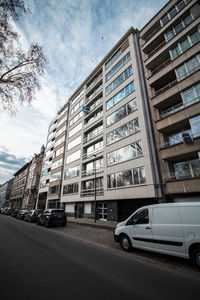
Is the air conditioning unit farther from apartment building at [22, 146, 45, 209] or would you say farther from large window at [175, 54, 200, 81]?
apartment building at [22, 146, 45, 209]

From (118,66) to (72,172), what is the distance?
1845 centimetres

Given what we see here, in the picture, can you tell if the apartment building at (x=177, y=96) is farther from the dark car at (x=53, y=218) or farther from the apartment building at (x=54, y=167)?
the apartment building at (x=54, y=167)

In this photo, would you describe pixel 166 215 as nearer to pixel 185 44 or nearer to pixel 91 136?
pixel 185 44

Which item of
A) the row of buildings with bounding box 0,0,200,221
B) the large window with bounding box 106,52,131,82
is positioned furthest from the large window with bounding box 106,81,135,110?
the large window with bounding box 106,52,131,82

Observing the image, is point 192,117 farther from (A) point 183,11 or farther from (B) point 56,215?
(B) point 56,215

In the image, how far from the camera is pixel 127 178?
14.8 metres

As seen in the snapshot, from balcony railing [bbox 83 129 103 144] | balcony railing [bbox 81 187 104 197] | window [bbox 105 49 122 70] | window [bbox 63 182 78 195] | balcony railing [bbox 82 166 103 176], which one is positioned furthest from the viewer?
window [bbox 63 182 78 195]

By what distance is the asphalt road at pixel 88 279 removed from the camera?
2775 mm

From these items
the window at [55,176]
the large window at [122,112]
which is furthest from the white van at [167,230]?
the window at [55,176]

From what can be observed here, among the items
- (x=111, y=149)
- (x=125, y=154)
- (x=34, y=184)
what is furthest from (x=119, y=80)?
(x=34, y=184)

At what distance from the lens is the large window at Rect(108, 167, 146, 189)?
45.0 feet

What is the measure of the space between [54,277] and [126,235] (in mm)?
3520

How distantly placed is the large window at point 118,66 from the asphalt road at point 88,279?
22037 millimetres

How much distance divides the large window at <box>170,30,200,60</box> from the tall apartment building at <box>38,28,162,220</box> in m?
3.87
